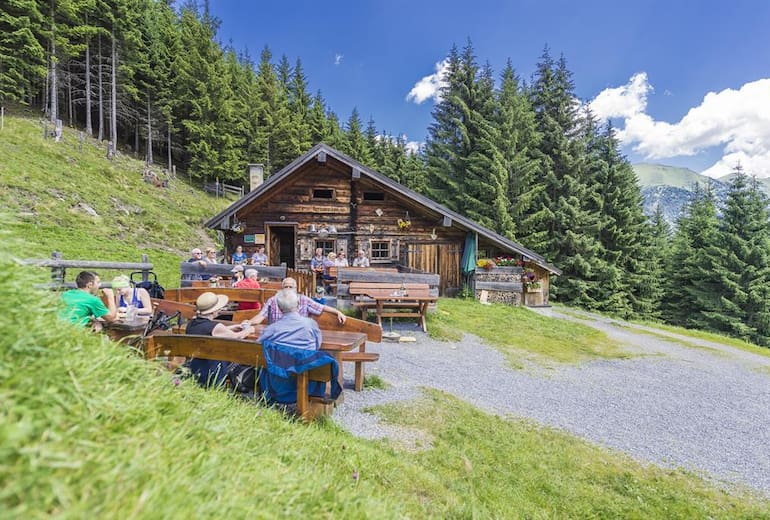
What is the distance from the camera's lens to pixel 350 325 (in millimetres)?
5000

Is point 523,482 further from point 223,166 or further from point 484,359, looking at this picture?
point 223,166

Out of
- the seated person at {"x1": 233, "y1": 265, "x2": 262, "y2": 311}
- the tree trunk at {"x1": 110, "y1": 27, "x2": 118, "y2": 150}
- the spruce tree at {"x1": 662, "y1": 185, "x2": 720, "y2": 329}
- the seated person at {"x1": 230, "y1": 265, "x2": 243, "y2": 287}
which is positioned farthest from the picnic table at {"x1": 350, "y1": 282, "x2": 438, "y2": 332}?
the tree trunk at {"x1": 110, "y1": 27, "x2": 118, "y2": 150}

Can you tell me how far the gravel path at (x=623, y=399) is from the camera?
15.0 feet

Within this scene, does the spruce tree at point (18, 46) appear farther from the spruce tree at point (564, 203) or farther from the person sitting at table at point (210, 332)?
the spruce tree at point (564, 203)

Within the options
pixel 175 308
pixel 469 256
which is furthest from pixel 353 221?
pixel 175 308

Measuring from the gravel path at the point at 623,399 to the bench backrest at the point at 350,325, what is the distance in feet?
3.21

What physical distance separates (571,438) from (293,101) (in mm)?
47362

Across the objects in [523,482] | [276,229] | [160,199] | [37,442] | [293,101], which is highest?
[293,101]

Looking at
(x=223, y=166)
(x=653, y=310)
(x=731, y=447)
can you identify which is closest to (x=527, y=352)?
(x=731, y=447)

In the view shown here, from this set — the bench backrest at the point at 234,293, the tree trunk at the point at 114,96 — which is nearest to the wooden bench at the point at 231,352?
the bench backrest at the point at 234,293

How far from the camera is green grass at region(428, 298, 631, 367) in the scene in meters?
9.19

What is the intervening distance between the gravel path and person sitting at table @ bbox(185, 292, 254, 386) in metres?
1.47

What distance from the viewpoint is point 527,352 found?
909 centimetres

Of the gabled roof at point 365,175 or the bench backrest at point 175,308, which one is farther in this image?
the gabled roof at point 365,175
